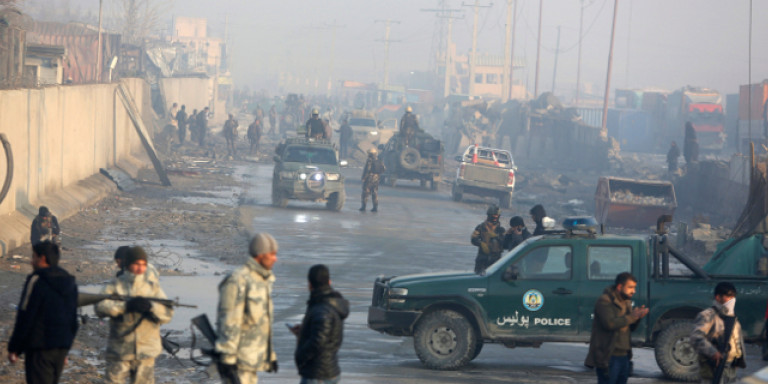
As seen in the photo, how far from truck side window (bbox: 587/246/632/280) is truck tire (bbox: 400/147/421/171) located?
23829mm

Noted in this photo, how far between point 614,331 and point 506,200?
23.6m

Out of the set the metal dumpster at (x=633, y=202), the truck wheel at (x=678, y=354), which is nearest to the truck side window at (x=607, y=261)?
the truck wheel at (x=678, y=354)

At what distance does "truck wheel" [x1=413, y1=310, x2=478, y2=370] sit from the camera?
10.5 meters

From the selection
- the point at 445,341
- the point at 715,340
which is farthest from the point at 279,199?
the point at 715,340

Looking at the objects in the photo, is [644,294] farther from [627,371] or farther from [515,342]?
[627,371]

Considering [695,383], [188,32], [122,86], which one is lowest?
[695,383]

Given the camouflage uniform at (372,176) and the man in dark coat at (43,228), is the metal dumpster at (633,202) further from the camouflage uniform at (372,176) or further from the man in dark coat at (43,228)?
the man in dark coat at (43,228)

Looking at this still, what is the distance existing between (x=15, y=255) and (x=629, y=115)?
61387 millimetres

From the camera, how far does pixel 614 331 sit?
8055mm

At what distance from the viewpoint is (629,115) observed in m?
71.9

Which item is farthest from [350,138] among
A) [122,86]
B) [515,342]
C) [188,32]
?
[188,32]

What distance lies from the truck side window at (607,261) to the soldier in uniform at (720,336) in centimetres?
235

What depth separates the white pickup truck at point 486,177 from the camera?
31.1 m

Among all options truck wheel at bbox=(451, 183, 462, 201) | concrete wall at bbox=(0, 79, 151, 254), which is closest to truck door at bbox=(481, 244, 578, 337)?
concrete wall at bbox=(0, 79, 151, 254)
